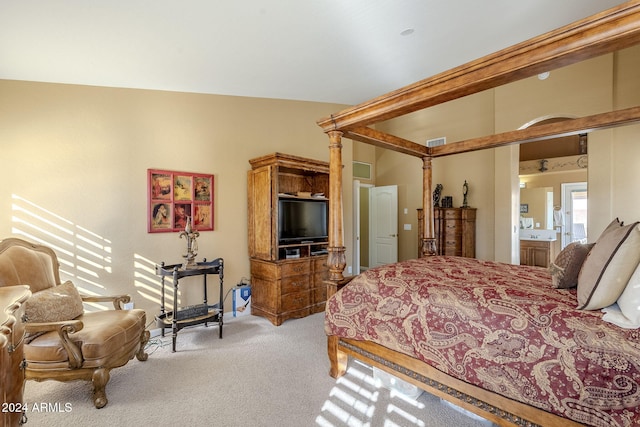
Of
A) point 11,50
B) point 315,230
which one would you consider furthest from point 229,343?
point 11,50

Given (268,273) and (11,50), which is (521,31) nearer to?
(268,273)

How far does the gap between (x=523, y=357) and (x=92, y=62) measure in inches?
158

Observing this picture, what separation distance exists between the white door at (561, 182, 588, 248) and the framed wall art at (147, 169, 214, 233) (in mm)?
7748

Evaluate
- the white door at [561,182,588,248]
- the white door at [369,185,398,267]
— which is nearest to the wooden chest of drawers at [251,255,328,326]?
the white door at [369,185,398,267]

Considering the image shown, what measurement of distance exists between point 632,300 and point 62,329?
3362mm

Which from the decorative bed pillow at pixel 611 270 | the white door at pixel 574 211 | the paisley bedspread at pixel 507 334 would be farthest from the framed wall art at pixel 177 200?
the white door at pixel 574 211

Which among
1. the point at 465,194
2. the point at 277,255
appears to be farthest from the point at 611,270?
the point at 465,194

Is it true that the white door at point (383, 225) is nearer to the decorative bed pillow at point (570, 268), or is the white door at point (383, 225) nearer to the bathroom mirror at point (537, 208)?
the bathroom mirror at point (537, 208)

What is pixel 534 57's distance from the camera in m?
1.43

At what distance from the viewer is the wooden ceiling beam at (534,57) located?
1244 mm

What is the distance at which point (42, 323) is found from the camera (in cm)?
212

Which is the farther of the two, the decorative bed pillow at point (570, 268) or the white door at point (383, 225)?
the white door at point (383, 225)

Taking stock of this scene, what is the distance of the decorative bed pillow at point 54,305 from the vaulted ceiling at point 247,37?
2.06 metres

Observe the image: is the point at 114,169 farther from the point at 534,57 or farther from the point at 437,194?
the point at 437,194
